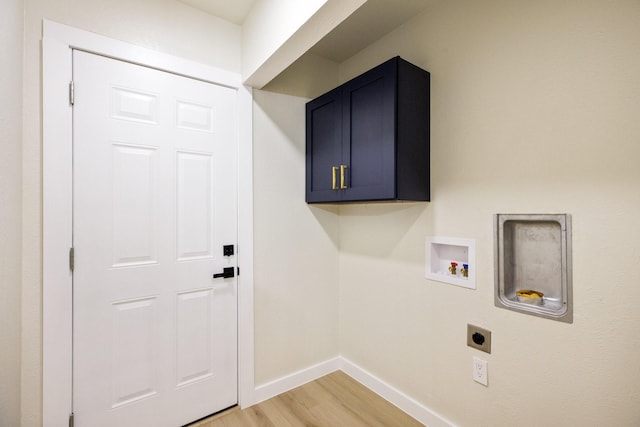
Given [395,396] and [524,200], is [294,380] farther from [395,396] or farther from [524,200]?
[524,200]

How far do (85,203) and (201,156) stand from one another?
642 mm

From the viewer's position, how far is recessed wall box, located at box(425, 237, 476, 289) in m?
1.62

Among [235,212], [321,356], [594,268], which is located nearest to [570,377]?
[594,268]

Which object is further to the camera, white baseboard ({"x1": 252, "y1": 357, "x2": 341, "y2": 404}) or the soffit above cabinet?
white baseboard ({"x1": 252, "y1": 357, "x2": 341, "y2": 404})

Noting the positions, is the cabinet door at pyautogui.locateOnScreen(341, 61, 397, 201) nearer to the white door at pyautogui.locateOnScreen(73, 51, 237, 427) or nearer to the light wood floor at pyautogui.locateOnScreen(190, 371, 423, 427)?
the white door at pyautogui.locateOnScreen(73, 51, 237, 427)

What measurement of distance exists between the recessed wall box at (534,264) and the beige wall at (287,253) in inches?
50.2

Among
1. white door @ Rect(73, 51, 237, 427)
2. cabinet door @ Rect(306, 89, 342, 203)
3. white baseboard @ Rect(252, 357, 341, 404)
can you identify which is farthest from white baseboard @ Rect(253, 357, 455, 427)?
cabinet door @ Rect(306, 89, 342, 203)

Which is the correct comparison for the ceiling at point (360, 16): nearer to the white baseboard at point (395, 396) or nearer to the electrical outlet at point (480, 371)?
the electrical outlet at point (480, 371)

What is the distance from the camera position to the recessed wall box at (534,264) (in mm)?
1296

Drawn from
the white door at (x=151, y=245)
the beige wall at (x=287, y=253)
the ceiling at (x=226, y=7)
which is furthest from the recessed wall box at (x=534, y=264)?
the ceiling at (x=226, y=7)

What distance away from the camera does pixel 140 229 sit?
1653 mm

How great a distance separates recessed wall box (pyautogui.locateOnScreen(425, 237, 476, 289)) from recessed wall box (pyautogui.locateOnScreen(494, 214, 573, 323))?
13 centimetres

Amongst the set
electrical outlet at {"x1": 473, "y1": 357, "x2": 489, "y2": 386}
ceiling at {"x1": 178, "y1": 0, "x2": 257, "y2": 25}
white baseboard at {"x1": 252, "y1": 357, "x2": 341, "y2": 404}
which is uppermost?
ceiling at {"x1": 178, "y1": 0, "x2": 257, "y2": 25}

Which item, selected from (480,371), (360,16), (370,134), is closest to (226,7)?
(360,16)
